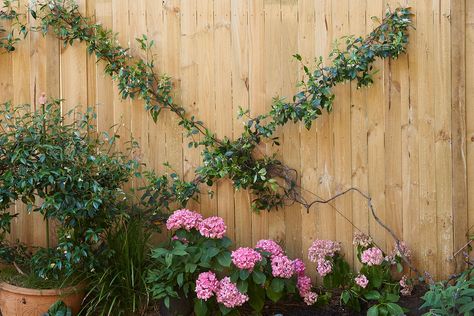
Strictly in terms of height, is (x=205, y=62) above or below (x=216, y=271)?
above

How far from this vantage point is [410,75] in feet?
12.7

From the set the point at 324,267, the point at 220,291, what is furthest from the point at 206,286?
the point at 324,267

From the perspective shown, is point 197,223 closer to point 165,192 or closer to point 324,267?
point 165,192

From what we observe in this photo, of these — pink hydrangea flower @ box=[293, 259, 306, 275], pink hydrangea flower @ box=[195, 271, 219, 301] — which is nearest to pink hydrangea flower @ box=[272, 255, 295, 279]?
pink hydrangea flower @ box=[293, 259, 306, 275]

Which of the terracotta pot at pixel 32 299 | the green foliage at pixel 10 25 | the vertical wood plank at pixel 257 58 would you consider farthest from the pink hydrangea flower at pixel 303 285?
the green foliage at pixel 10 25

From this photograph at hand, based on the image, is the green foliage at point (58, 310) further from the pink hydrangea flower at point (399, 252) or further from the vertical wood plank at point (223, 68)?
the pink hydrangea flower at point (399, 252)

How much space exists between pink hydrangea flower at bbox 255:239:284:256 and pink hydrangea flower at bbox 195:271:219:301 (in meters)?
0.34

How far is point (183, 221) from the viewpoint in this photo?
3.81m

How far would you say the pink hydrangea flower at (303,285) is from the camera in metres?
3.80

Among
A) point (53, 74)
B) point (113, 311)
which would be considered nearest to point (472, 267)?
point (113, 311)

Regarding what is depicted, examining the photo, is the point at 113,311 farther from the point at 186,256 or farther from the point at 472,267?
the point at 472,267

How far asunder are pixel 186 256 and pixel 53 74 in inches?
58.5

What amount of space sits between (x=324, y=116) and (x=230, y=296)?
1.19 meters

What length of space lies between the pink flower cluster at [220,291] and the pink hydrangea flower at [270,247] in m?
0.29
